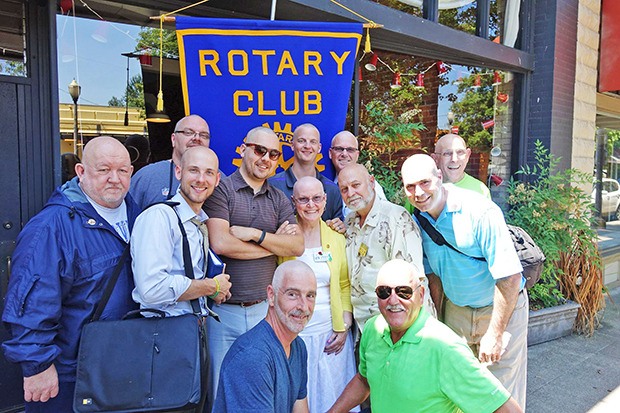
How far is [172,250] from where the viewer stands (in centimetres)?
212

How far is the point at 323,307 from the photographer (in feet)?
8.73

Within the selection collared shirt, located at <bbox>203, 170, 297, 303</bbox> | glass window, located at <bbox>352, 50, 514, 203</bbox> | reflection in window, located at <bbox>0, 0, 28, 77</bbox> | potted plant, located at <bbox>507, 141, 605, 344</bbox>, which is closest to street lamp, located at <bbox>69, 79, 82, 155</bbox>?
reflection in window, located at <bbox>0, 0, 28, 77</bbox>

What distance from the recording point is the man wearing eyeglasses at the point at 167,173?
9.09 ft

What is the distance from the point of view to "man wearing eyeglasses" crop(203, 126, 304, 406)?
247 cm

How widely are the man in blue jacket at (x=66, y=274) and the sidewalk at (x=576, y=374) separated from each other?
339 cm

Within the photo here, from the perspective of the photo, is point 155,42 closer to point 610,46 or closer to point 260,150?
point 260,150

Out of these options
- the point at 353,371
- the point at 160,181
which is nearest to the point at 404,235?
the point at 353,371

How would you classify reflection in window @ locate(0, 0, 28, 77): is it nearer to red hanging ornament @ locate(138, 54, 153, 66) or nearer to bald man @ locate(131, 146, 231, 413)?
red hanging ornament @ locate(138, 54, 153, 66)

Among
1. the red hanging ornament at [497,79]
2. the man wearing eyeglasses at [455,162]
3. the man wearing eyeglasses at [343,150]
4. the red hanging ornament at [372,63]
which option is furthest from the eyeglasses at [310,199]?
the red hanging ornament at [497,79]

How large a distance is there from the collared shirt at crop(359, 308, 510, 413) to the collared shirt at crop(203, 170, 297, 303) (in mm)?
800

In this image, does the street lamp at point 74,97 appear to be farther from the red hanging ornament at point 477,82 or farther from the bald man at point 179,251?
the red hanging ornament at point 477,82

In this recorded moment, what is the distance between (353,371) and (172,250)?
1.38m

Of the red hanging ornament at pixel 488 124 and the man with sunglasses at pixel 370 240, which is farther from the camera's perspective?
the red hanging ornament at pixel 488 124

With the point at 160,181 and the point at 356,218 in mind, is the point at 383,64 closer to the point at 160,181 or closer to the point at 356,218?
the point at 356,218
